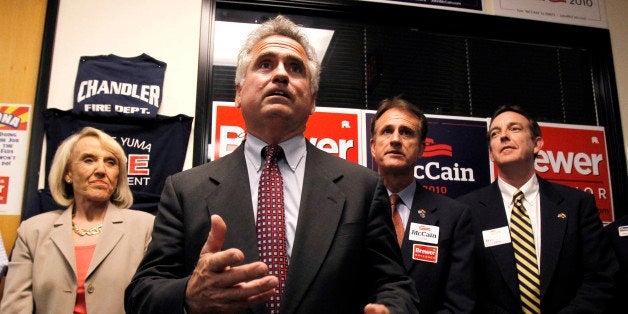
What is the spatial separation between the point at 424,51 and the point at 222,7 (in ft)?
5.50

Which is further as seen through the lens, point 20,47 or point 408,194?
point 20,47

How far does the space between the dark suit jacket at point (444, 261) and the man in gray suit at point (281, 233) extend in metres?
0.80

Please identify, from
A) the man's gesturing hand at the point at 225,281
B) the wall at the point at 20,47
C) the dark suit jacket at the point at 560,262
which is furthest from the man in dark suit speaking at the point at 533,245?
the wall at the point at 20,47

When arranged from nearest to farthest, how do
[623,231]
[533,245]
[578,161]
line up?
[533,245]
[623,231]
[578,161]

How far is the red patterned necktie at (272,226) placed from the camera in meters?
1.28

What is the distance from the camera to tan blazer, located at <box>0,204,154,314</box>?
212 cm

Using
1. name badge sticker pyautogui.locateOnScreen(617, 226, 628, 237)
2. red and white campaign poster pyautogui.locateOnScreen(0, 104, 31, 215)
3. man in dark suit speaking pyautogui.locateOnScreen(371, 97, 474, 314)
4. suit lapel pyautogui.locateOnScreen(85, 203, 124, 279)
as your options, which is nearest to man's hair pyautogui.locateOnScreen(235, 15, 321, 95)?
man in dark suit speaking pyautogui.locateOnScreen(371, 97, 474, 314)

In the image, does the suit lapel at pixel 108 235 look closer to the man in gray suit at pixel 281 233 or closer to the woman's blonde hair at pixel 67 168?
the woman's blonde hair at pixel 67 168

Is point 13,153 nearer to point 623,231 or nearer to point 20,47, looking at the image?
point 20,47

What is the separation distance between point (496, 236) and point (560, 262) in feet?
1.11

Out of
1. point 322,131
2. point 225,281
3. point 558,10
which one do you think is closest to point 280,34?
point 225,281

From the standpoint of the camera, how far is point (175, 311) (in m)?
1.07

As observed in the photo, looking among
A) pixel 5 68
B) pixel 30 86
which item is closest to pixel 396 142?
pixel 30 86

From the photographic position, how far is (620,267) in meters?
2.69
